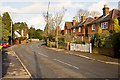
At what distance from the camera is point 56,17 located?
3039 centimetres

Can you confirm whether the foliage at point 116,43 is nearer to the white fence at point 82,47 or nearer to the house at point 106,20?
the white fence at point 82,47

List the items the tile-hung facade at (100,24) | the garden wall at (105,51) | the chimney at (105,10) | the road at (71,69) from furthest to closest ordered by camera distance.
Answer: the chimney at (105,10) < the tile-hung facade at (100,24) < the garden wall at (105,51) < the road at (71,69)

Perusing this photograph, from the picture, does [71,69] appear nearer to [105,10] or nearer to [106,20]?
[106,20]

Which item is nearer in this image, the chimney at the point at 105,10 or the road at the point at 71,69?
the road at the point at 71,69

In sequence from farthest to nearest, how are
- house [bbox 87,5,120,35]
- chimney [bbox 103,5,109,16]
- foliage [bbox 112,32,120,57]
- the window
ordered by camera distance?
chimney [bbox 103,5,109,16] → the window → house [bbox 87,5,120,35] → foliage [bbox 112,32,120,57]

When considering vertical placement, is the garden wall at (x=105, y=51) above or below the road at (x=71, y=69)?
above

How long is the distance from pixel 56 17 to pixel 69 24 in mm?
15257

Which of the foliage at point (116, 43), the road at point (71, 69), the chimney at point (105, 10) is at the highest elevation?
the chimney at point (105, 10)

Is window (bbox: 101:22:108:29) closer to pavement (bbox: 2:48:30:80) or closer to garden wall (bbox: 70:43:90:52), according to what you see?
garden wall (bbox: 70:43:90:52)

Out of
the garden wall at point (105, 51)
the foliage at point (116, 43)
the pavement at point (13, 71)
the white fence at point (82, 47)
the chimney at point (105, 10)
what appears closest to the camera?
the pavement at point (13, 71)

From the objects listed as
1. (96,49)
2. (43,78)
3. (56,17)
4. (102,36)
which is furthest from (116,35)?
(56,17)

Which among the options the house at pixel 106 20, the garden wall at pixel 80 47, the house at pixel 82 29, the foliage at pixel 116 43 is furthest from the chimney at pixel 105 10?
the foliage at pixel 116 43

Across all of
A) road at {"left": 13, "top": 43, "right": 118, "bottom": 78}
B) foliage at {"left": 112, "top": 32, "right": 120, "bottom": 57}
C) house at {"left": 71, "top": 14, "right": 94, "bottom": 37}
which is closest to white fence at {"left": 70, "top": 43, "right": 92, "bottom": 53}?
foliage at {"left": 112, "top": 32, "right": 120, "bottom": 57}

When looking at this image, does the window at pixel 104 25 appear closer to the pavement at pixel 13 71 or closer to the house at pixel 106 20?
the house at pixel 106 20
